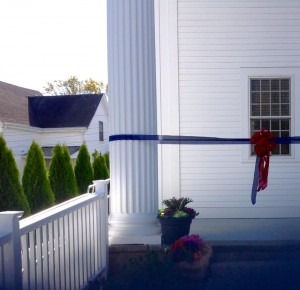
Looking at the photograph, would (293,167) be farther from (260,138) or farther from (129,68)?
(129,68)

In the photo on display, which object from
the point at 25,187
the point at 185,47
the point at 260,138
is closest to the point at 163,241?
the point at 260,138

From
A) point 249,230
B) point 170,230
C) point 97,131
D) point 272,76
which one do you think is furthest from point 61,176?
point 97,131

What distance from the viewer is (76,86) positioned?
151ft

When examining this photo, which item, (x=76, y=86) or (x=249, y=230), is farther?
(x=76, y=86)

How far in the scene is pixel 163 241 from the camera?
203 inches

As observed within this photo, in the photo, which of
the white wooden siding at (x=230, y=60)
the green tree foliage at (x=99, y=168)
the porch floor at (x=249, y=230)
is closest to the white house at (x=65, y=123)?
the green tree foliage at (x=99, y=168)

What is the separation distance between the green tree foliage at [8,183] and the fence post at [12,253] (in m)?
6.34

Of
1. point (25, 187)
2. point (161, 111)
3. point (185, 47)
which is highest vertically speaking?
point (185, 47)

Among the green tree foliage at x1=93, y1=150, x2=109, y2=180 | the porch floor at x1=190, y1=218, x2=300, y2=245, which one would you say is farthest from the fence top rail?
the green tree foliage at x1=93, y1=150, x2=109, y2=180

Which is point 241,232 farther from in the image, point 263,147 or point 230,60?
point 230,60

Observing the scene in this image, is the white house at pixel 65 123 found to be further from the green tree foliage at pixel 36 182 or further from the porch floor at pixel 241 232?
the porch floor at pixel 241 232

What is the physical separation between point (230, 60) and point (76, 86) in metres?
39.1

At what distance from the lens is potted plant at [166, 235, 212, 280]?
4.36m

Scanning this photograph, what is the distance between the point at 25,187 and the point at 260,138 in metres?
6.20
